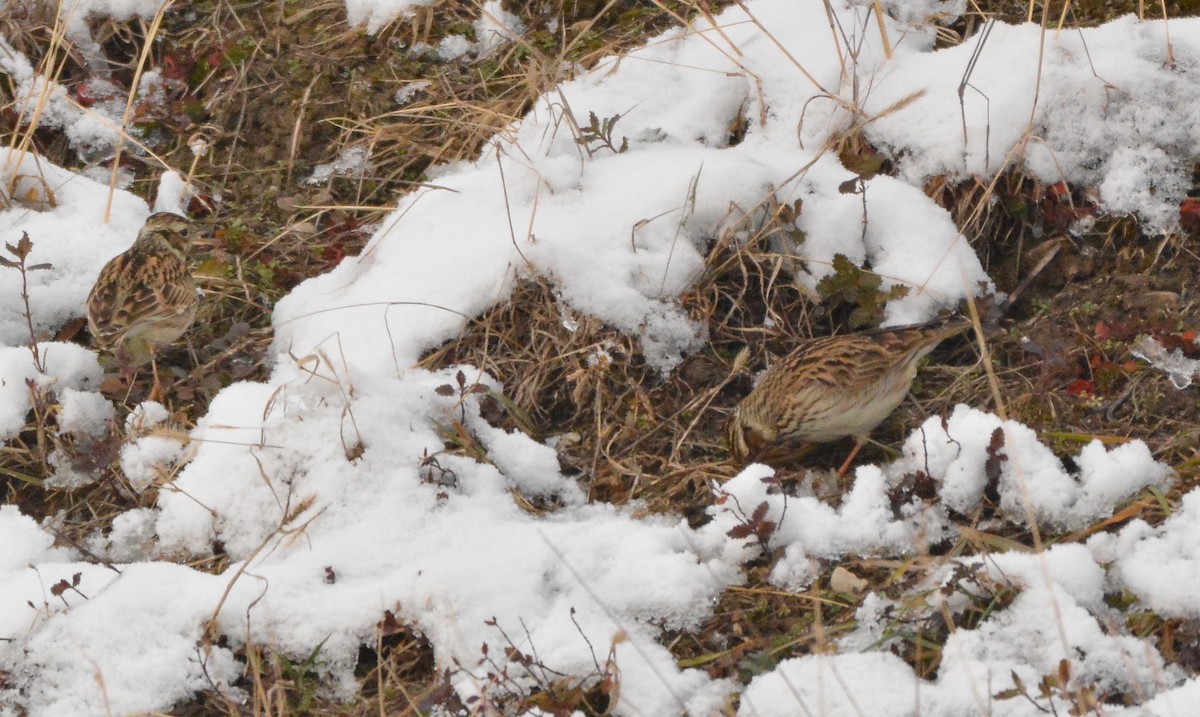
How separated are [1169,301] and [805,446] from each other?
5.39 ft

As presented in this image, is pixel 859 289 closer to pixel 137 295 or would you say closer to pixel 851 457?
pixel 851 457

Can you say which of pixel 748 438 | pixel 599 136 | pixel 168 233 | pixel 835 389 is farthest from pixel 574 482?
pixel 168 233

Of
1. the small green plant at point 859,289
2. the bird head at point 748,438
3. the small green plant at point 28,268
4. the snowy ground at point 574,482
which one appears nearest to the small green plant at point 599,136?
the snowy ground at point 574,482

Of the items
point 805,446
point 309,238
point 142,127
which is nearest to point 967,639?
point 805,446

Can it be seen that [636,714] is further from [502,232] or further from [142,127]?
[142,127]

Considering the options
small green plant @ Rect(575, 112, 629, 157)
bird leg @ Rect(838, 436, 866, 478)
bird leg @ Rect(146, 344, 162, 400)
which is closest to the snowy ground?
small green plant @ Rect(575, 112, 629, 157)

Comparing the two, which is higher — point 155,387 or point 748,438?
point 748,438

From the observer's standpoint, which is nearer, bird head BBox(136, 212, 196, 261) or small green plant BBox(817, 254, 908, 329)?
small green plant BBox(817, 254, 908, 329)

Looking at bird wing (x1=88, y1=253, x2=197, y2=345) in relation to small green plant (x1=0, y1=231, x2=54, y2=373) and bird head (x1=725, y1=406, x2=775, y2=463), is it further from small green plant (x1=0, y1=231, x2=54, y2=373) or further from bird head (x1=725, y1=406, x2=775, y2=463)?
bird head (x1=725, y1=406, x2=775, y2=463)

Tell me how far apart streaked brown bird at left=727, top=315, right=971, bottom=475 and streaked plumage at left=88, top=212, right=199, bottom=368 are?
107 inches

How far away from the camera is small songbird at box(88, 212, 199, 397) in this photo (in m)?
5.38

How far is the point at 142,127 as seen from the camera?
7.06 metres

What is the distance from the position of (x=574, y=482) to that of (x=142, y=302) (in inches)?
87.5

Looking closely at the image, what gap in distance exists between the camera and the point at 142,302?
17.5 ft
